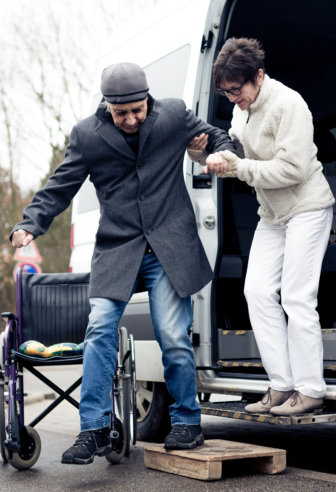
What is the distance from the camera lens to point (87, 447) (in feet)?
12.3

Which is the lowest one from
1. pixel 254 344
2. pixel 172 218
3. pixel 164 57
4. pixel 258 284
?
pixel 254 344

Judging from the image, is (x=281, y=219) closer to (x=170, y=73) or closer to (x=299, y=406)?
(x=299, y=406)

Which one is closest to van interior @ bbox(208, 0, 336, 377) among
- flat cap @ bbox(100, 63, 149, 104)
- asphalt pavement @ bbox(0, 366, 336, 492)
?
asphalt pavement @ bbox(0, 366, 336, 492)

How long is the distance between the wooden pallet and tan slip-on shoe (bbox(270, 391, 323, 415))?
0.20m

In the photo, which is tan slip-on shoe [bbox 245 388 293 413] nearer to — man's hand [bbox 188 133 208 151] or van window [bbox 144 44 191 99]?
man's hand [bbox 188 133 208 151]

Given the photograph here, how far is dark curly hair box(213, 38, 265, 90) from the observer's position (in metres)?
4.01

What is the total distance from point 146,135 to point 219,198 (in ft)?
2.52

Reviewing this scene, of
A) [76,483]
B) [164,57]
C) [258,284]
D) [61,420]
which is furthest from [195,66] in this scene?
[61,420]

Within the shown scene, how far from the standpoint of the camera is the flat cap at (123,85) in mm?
3822

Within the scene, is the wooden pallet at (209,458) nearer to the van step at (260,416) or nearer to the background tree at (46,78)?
the van step at (260,416)

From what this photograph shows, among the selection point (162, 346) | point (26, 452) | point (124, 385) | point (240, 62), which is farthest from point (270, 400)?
point (240, 62)

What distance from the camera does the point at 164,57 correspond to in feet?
17.3

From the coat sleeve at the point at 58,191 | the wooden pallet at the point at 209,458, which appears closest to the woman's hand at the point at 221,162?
the coat sleeve at the point at 58,191

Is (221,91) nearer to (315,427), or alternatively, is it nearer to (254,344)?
(254,344)
